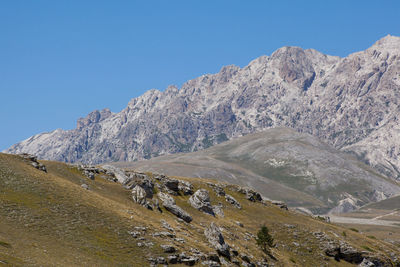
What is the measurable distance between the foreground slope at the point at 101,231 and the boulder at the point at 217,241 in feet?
2.95

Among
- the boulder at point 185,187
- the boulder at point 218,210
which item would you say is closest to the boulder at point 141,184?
the boulder at point 185,187

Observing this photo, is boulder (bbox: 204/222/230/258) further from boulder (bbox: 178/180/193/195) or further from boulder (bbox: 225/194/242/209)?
boulder (bbox: 225/194/242/209)

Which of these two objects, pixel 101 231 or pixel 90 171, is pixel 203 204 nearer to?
pixel 90 171

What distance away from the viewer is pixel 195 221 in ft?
308

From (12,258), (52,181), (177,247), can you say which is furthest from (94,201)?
(12,258)

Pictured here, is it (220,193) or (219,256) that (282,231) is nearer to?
(220,193)

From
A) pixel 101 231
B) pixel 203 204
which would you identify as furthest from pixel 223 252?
pixel 203 204

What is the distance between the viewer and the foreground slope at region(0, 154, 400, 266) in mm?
56125

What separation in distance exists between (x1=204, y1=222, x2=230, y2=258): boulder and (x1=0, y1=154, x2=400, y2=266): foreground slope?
90 cm

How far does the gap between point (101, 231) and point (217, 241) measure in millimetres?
22248

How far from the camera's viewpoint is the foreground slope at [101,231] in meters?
56.1

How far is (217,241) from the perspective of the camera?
7912 cm

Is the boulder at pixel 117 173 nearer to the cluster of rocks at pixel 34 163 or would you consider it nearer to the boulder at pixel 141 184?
the boulder at pixel 141 184

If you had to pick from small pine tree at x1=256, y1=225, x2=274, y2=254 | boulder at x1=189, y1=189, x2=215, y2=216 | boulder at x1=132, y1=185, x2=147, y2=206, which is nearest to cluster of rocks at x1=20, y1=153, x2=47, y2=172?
boulder at x1=132, y1=185, x2=147, y2=206
